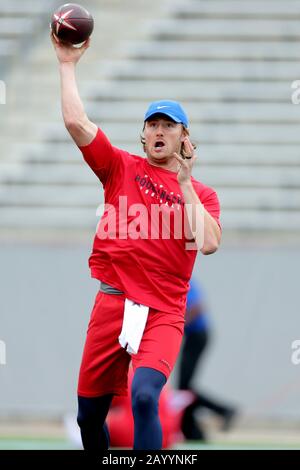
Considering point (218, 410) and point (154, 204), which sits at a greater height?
point (154, 204)

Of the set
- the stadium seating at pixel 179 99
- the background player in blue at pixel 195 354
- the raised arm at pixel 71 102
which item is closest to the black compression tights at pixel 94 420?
the raised arm at pixel 71 102

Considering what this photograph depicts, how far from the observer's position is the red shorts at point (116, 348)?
228 inches

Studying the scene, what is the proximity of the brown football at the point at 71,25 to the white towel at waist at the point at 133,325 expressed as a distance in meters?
1.29

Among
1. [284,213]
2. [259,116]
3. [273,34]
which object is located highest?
[273,34]

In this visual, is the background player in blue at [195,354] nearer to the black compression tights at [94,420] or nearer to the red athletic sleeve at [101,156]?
the black compression tights at [94,420]

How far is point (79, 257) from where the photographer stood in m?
11.2

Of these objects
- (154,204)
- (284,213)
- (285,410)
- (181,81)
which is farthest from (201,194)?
(181,81)

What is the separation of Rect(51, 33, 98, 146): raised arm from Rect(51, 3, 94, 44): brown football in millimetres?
51

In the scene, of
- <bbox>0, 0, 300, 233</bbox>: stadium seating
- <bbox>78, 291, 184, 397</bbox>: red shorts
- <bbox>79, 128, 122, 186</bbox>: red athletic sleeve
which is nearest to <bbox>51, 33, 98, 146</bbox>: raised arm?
<bbox>79, 128, 122, 186</bbox>: red athletic sleeve

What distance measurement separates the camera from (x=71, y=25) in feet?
18.9

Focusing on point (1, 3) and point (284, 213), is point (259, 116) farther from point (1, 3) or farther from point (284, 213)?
point (1, 3)

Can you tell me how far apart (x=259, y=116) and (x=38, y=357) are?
3.63 metres

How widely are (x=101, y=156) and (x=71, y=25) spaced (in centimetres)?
64

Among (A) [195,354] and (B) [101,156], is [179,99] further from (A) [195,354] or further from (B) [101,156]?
(B) [101,156]
